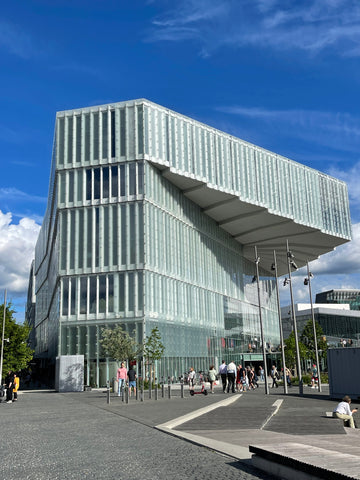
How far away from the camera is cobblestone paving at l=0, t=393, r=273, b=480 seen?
298 inches

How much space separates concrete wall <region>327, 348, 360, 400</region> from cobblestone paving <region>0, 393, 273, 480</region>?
11810 millimetres

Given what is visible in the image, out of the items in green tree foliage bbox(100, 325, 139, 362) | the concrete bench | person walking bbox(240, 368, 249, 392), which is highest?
green tree foliage bbox(100, 325, 139, 362)

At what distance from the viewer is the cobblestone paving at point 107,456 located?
7.56m

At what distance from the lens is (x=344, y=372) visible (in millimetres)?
23172

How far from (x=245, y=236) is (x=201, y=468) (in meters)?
66.5

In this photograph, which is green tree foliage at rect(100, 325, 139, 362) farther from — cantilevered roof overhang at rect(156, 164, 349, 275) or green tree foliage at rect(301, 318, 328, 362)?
green tree foliage at rect(301, 318, 328, 362)

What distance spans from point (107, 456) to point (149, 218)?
3971 cm

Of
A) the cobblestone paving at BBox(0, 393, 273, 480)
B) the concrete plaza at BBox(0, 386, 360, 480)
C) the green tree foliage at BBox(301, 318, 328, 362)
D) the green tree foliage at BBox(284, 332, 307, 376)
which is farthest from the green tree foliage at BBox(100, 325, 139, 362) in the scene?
the green tree foliage at BBox(301, 318, 328, 362)

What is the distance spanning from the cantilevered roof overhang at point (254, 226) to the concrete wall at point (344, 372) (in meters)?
30.1

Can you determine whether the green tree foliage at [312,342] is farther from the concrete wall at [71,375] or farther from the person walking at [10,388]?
the person walking at [10,388]

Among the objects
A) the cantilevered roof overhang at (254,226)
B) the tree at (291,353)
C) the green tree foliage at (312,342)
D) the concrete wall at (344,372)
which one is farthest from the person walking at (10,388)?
the green tree foliage at (312,342)

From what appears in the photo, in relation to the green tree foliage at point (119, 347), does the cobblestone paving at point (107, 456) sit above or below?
below

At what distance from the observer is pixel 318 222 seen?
69.7 m

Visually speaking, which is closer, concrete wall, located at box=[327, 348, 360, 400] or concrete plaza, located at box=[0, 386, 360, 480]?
concrete plaza, located at box=[0, 386, 360, 480]
